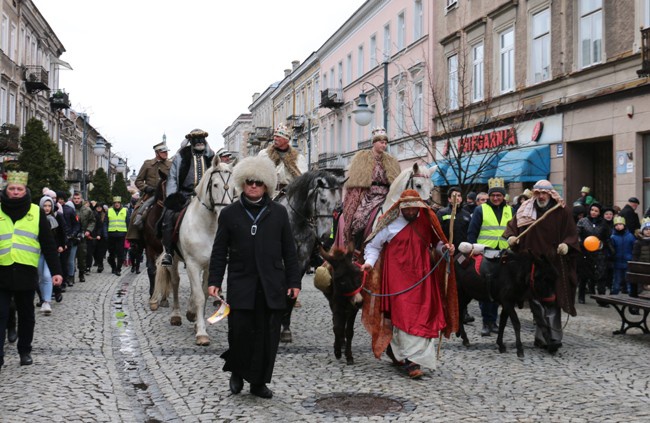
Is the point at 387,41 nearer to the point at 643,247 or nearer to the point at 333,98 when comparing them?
the point at 333,98

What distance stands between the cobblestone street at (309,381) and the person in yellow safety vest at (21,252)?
0.47 metres

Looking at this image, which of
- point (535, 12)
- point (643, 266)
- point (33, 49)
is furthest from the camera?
point (33, 49)

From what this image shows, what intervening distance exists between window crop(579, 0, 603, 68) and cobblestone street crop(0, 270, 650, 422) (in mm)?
10878

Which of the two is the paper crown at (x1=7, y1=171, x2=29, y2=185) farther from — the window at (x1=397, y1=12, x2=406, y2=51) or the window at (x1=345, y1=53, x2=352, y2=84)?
the window at (x1=345, y1=53, x2=352, y2=84)

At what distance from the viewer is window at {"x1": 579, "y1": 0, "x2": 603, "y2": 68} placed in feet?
63.5

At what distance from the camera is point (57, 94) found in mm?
51281

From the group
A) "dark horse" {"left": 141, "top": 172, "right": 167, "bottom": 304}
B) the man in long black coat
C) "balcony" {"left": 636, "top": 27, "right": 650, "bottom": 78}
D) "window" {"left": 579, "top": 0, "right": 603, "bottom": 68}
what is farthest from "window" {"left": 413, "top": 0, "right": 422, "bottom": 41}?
the man in long black coat

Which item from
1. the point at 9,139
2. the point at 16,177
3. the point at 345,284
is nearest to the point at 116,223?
the point at 16,177

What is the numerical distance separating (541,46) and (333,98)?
23.8 meters

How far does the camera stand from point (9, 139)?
3309 cm

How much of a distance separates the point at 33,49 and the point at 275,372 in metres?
45.1

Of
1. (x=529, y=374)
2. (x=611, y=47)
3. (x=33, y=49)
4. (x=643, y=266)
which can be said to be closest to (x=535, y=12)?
(x=611, y=47)

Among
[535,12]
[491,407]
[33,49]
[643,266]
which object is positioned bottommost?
[491,407]

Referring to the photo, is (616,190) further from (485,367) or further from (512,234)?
(485,367)
